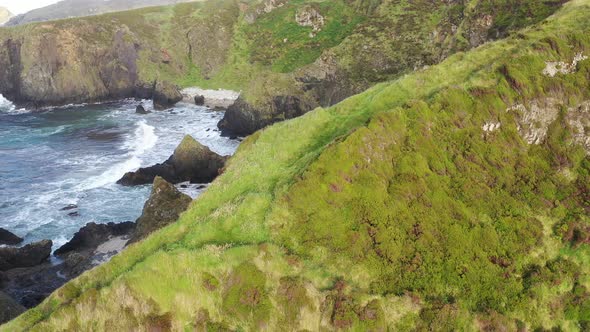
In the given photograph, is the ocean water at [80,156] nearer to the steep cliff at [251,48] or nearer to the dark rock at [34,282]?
the dark rock at [34,282]

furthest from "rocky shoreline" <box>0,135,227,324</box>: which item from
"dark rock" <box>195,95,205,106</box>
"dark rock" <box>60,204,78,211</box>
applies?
"dark rock" <box>195,95,205,106</box>

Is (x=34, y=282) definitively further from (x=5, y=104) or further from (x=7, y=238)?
(x=5, y=104)

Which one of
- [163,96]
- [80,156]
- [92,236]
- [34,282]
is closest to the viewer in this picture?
[34,282]

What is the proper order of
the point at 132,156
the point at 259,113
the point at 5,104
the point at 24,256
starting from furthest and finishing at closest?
the point at 5,104 < the point at 259,113 < the point at 132,156 < the point at 24,256

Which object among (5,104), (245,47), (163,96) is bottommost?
(163,96)

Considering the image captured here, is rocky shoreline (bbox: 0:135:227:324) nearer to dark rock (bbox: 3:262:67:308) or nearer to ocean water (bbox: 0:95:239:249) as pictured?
dark rock (bbox: 3:262:67:308)

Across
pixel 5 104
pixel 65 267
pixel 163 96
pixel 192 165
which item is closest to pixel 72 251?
pixel 65 267

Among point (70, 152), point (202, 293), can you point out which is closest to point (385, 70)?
point (70, 152)
